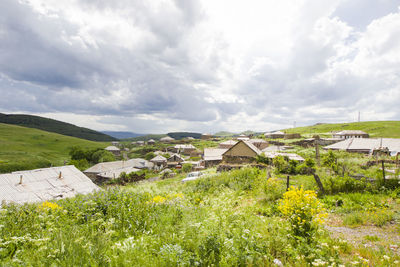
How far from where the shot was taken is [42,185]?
2192cm

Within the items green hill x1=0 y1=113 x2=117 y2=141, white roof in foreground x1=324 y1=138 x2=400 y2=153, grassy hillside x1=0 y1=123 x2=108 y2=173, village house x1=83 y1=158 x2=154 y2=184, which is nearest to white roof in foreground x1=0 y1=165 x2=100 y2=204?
village house x1=83 y1=158 x2=154 y2=184

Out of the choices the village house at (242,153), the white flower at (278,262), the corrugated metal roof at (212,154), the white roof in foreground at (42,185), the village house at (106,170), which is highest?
the white flower at (278,262)

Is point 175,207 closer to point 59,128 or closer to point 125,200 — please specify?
point 125,200

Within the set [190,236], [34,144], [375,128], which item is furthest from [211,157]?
[34,144]

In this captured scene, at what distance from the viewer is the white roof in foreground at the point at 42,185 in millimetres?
19391

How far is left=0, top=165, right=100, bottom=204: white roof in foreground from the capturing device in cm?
1939

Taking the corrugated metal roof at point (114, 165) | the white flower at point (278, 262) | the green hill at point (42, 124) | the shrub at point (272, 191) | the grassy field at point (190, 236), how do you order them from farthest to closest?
the green hill at point (42, 124), the corrugated metal roof at point (114, 165), the shrub at point (272, 191), the white flower at point (278, 262), the grassy field at point (190, 236)

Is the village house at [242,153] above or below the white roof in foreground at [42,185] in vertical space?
above

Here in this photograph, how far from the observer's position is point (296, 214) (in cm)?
474

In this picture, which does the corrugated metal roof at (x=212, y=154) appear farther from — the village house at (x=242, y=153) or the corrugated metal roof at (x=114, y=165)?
the corrugated metal roof at (x=114, y=165)

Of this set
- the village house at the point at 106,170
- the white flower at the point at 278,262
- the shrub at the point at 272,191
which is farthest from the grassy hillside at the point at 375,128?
Result: the white flower at the point at 278,262

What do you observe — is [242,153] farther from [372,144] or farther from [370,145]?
[372,144]

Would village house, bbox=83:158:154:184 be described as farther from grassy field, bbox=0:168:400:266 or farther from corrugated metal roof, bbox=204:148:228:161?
grassy field, bbox=0:168:400:266

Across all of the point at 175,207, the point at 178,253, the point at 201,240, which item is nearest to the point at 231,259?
the point at 201,240
